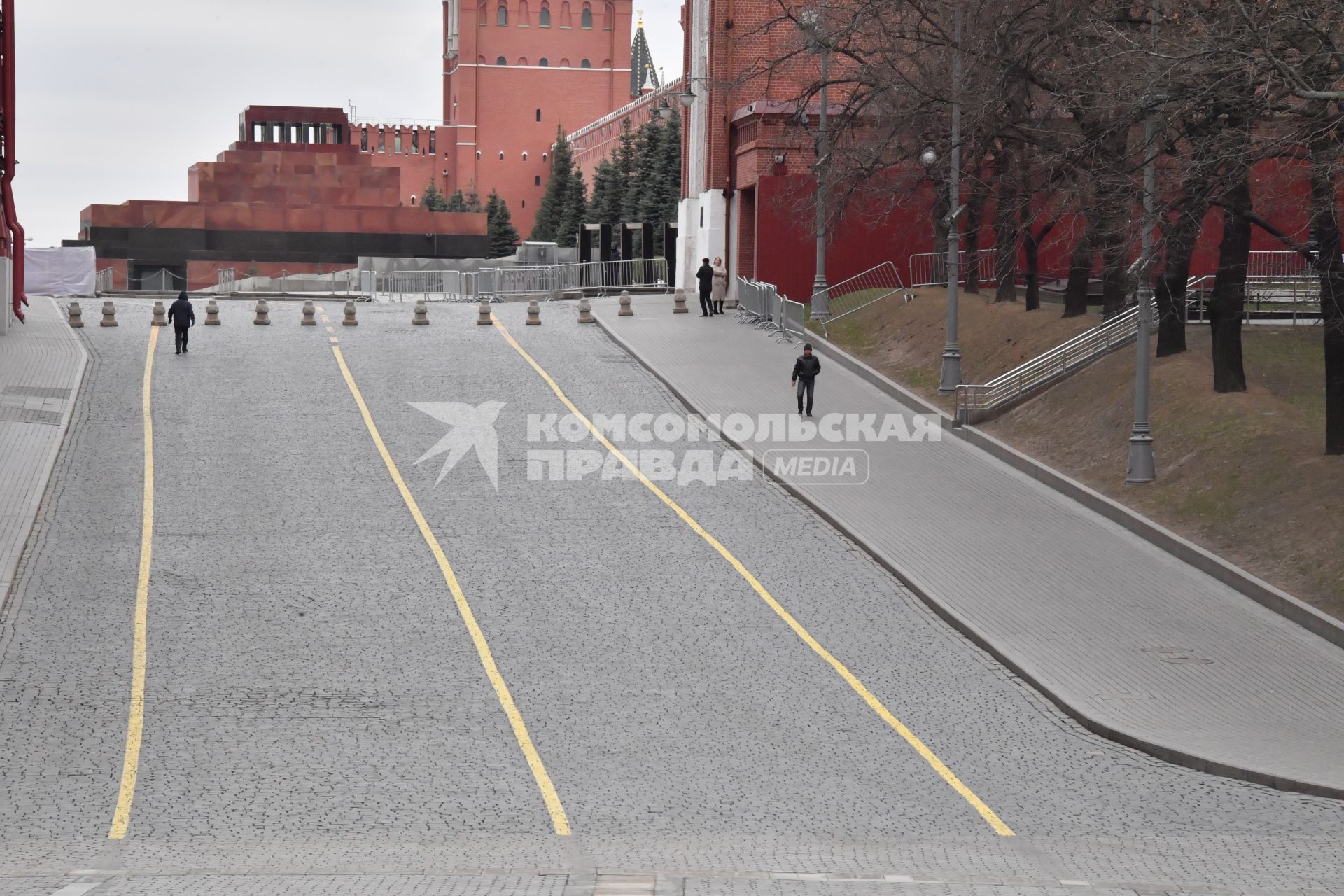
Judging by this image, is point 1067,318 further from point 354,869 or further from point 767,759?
point 354,869

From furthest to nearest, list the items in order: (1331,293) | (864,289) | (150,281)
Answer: (150,281), (864,289), (1331,293)

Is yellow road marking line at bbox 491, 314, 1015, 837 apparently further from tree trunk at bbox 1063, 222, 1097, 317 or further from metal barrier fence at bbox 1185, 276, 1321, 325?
metal barrier fence at bbox 1185, 276, 1321, 325

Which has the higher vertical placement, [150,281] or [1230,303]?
[150,281]

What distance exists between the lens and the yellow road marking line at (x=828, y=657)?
11398 millimetres

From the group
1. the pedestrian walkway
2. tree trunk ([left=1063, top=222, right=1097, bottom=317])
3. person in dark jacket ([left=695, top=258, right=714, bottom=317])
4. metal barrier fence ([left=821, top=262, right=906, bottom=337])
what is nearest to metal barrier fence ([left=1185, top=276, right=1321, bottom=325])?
tree trunk ([left=1063, top=222, right=1097, bottom=317])

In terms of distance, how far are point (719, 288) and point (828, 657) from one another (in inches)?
1093

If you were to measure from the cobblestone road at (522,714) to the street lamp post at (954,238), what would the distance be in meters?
7.36

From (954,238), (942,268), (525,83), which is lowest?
(942,268)

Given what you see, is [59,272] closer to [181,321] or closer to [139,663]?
[181,321]

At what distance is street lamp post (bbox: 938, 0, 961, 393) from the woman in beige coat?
41.3 feet

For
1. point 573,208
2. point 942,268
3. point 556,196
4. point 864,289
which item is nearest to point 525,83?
point 556,196

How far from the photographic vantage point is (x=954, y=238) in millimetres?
28234

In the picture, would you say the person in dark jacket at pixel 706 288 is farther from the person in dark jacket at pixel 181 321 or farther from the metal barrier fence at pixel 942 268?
the person in dark jacket at pixel 181 321

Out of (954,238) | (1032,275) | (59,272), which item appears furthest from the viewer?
(59,272)
